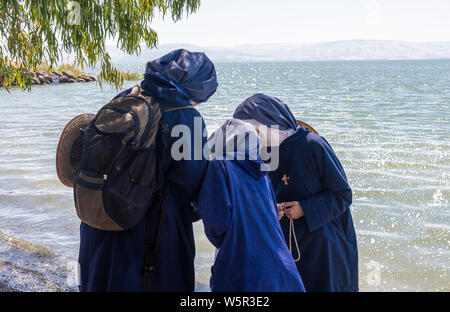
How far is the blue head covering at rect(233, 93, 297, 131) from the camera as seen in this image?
9.29 feet

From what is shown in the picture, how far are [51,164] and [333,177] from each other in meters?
9.14

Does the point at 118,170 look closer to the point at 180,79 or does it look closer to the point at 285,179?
the point at 180,79

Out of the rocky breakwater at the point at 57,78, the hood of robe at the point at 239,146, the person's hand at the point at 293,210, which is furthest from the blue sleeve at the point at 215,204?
the rocky breakwater at the point at 57,78

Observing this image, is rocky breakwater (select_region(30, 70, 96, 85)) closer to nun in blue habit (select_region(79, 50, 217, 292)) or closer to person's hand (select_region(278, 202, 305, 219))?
person's hand (select_region(278, 202, 305, 219))

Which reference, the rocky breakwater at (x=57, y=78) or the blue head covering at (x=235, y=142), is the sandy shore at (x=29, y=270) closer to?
the blue head covering at (x=235, y=142)

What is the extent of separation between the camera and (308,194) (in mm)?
2949

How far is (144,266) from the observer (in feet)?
7.86

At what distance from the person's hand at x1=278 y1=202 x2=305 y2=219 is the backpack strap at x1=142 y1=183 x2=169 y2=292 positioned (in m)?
0.85

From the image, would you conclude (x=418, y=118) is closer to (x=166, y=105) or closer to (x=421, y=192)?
(x=421, y=192)

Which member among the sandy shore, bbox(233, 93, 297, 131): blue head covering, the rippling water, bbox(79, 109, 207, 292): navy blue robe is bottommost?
the rippling water

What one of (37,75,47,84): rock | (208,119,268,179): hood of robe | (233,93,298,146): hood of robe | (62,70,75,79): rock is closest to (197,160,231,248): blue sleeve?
(208,119,268,179): hood of robe

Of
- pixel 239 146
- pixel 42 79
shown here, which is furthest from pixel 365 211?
pixel 42 79

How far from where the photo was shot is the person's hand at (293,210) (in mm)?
2881

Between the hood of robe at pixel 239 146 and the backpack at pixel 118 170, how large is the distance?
302 millimetres
